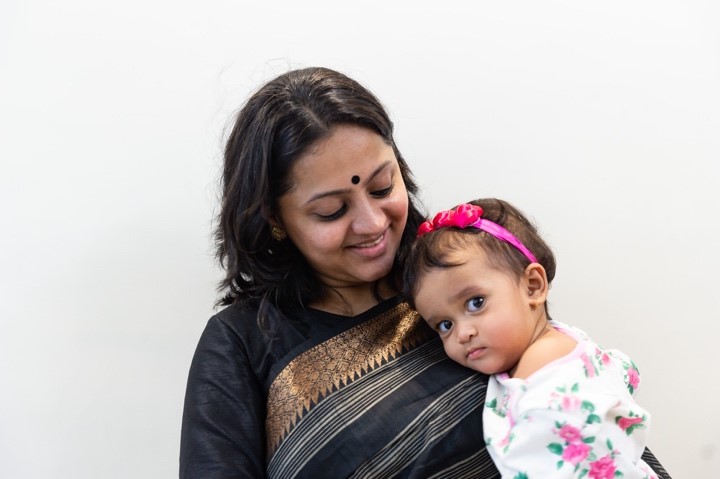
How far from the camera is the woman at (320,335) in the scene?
1367mm

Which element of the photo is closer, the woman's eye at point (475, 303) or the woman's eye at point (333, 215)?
the woman's eye at point (475, 303)

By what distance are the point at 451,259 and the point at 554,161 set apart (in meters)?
0.79

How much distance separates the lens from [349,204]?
4.77ft

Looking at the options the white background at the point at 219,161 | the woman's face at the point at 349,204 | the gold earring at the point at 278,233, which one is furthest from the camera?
the white background at the point at 219,161

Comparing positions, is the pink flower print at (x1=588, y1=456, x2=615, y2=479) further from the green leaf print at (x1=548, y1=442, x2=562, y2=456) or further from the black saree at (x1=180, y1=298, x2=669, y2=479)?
the black saree at (x1=180, y1=298, x2=669, y2=479)

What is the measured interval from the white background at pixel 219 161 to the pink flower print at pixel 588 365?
2.64ft

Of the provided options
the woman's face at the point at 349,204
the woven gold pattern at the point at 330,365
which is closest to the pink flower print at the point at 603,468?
the woven gold pattern at the point at 330,365

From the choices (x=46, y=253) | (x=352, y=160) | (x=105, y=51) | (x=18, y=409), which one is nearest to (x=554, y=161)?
(x=352, y=160)

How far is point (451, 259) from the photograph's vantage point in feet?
4.34

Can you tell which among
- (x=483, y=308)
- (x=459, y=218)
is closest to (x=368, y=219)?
(x=459, y=218)

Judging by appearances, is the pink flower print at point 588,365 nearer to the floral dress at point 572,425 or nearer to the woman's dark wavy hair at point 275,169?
the floral dress at point 572,425

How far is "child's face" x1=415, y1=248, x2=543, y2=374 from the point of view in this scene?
129 cm

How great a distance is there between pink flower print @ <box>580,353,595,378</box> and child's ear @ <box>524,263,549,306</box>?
14cm

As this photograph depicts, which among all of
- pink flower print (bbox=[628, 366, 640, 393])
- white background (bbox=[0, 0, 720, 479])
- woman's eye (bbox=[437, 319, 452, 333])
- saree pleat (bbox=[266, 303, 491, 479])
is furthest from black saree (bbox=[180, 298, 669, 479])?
white background (bbox=[0, 0, 720, 479])
